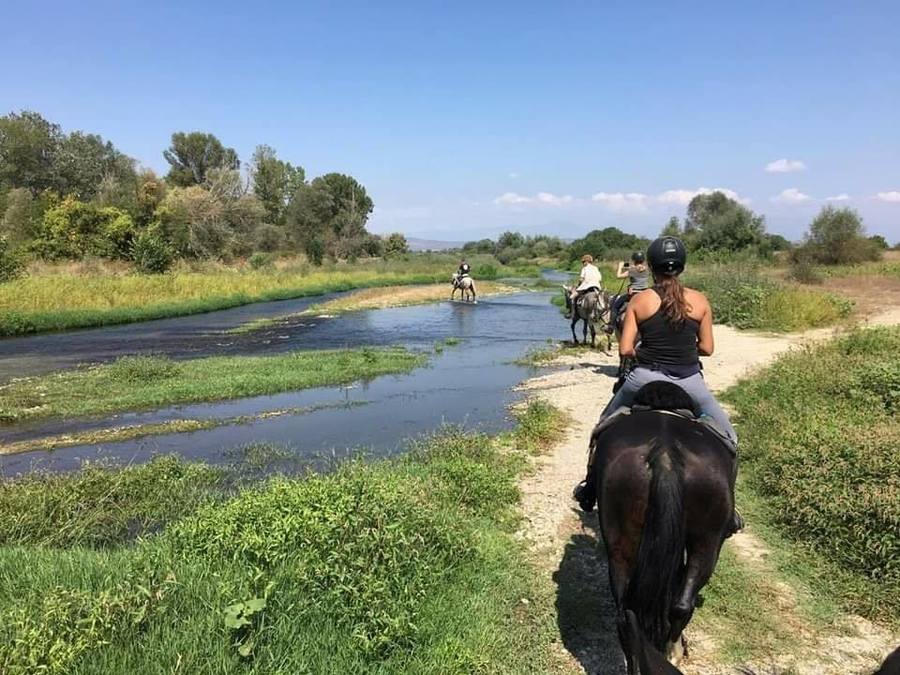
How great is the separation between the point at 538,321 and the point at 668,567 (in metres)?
22.3

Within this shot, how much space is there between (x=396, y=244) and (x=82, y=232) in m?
46.7

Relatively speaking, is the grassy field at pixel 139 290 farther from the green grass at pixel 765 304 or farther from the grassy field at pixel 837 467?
the grassy field at pixel 837 467

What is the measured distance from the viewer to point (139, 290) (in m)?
28.7

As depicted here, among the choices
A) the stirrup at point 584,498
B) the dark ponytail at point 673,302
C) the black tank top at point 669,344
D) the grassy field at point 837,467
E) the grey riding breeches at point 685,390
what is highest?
the dark ponytail at point 673,302

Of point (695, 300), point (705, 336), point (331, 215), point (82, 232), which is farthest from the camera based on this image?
point (331, 215)

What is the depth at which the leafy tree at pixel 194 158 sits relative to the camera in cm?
6806

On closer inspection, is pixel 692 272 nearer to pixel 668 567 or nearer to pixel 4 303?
pixel 668 567

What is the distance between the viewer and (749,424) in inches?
311

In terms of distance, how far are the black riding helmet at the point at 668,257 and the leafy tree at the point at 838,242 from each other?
36945 mm

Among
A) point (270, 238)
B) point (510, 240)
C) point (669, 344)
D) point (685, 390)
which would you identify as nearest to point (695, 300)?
point (669, 344)

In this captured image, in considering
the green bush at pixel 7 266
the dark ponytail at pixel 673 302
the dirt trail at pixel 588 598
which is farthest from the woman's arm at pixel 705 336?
the green bush at pixel 7 266

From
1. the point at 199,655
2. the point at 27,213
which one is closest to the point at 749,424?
the point at 199,655

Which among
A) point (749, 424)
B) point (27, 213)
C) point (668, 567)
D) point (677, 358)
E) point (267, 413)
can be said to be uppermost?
point (27, 213)

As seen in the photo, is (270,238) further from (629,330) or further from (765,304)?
(629,330)
